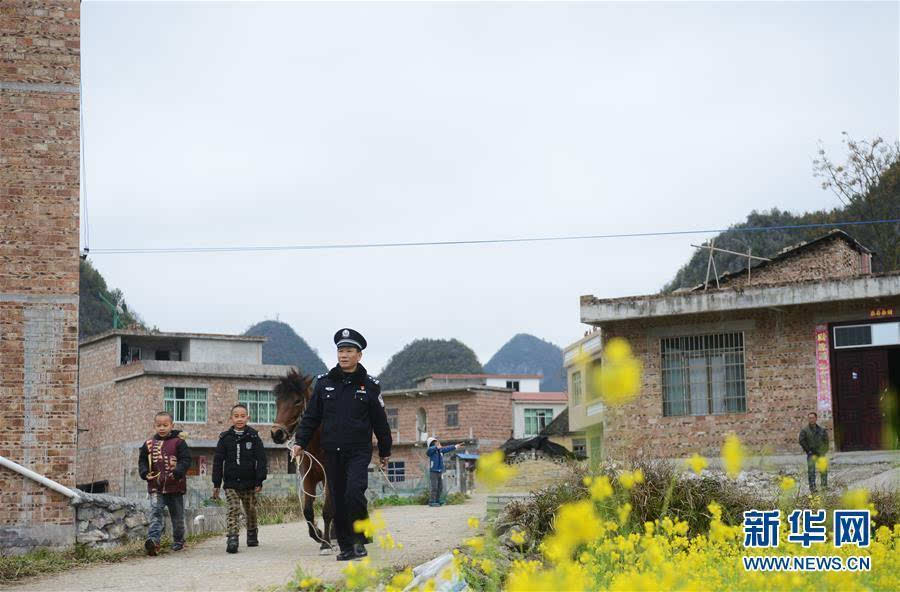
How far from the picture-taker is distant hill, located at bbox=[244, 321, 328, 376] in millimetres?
120562

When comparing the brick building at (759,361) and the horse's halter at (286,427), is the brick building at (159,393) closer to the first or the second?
the brick building at (759,361)

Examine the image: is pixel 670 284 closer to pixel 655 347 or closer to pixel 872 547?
pixel 655 347

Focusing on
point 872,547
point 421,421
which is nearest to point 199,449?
point 421,421

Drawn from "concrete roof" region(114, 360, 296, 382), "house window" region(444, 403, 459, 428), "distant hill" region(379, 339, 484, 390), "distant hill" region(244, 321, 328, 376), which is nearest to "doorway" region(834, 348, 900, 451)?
"concrete roof" region(114, 360, 296, 382)

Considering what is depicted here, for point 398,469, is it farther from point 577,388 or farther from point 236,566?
point 236,566

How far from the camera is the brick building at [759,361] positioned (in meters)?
22.6

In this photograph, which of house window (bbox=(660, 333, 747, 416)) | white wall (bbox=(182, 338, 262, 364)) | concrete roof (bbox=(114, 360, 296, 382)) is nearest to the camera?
house window (bbox=(660, 333, 747, 416))

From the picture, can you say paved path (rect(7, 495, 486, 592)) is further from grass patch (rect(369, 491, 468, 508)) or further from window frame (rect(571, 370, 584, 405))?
window frame (rect(571, 370, 584, 405))

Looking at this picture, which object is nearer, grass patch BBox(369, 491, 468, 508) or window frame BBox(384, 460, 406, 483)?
grass patch BBox(369, 491, 468, 508)

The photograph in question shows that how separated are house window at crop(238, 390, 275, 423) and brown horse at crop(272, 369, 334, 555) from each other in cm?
3500

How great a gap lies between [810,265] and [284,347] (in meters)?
98.2

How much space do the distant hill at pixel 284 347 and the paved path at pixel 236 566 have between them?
351ft

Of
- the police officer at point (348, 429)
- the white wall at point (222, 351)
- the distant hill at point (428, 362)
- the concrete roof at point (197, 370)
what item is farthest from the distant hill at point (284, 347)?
the police officer at point (348, 429)

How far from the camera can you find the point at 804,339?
23188 millimetres
